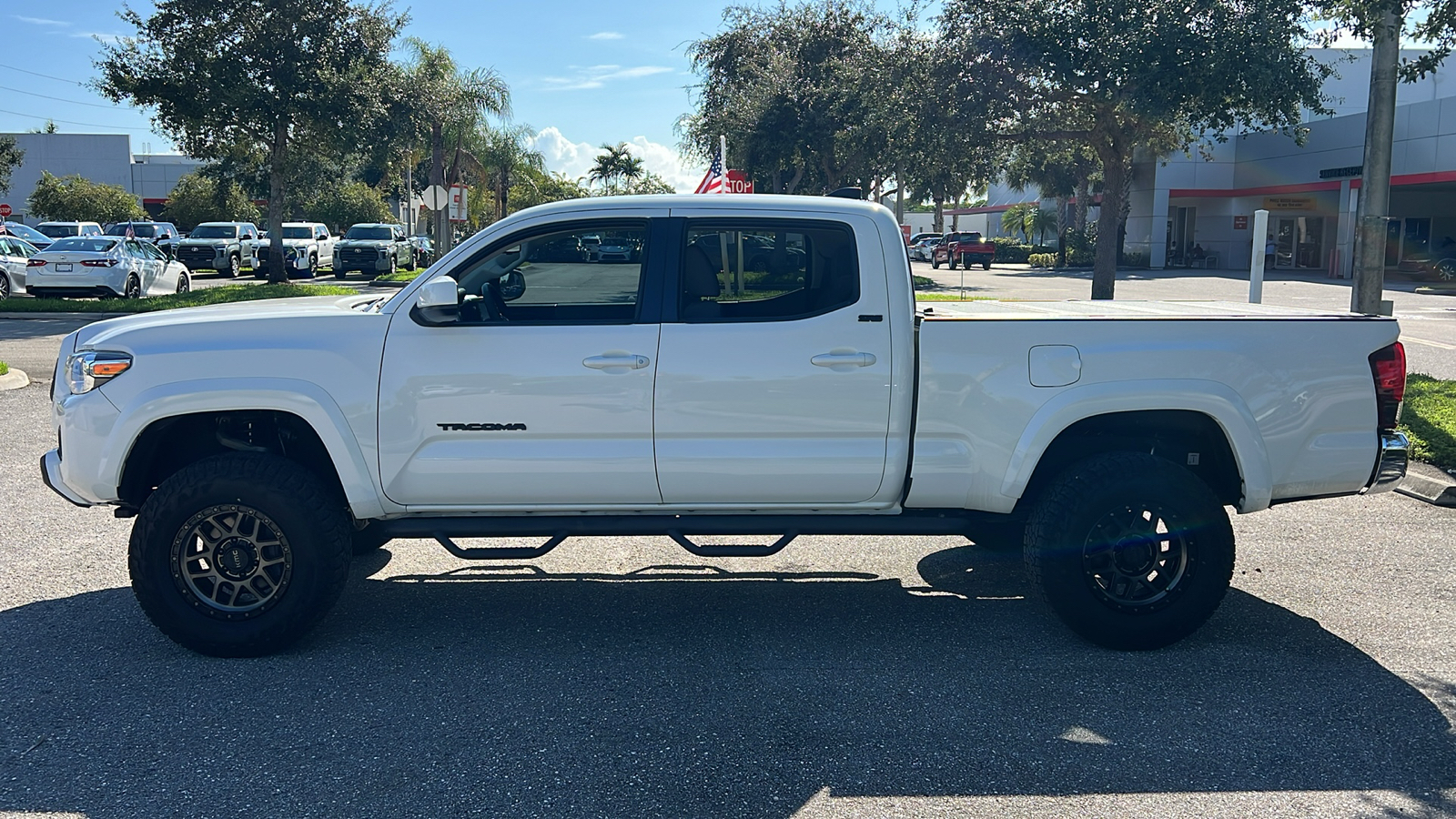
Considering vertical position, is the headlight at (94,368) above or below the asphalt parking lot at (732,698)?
above

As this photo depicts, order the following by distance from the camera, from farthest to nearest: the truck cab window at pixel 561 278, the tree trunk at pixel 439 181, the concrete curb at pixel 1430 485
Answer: the tree trunk at pixel 439 181 < the concrete curb at pixel 1430 485 < the truck cab window at pixel 561 278

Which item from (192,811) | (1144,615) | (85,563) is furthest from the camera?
(85,563)

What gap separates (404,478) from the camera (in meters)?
5.11

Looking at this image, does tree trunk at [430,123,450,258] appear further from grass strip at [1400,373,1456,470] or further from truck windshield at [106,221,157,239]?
grass strip at [1400,373,1456,470]

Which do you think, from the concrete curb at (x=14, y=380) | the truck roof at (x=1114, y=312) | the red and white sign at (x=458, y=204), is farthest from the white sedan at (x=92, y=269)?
the truck roof at (x=1114, y=312)

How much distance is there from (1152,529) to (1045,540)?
50 centimetres

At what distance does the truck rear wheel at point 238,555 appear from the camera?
4984mm

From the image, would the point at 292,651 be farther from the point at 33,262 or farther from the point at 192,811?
the point at 33,262

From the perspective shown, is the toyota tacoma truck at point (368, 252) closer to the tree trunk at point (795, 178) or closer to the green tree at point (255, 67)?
the green tree at point (255, 67)

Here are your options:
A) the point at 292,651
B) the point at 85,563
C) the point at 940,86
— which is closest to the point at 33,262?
the point at 940,86

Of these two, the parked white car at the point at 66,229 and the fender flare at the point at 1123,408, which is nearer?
the fender flare at the point at 1123,408

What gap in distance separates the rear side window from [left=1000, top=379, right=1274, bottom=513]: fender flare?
979 millimetres

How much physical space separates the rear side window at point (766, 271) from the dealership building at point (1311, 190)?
131 ft

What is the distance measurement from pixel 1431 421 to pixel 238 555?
9.11 meters
